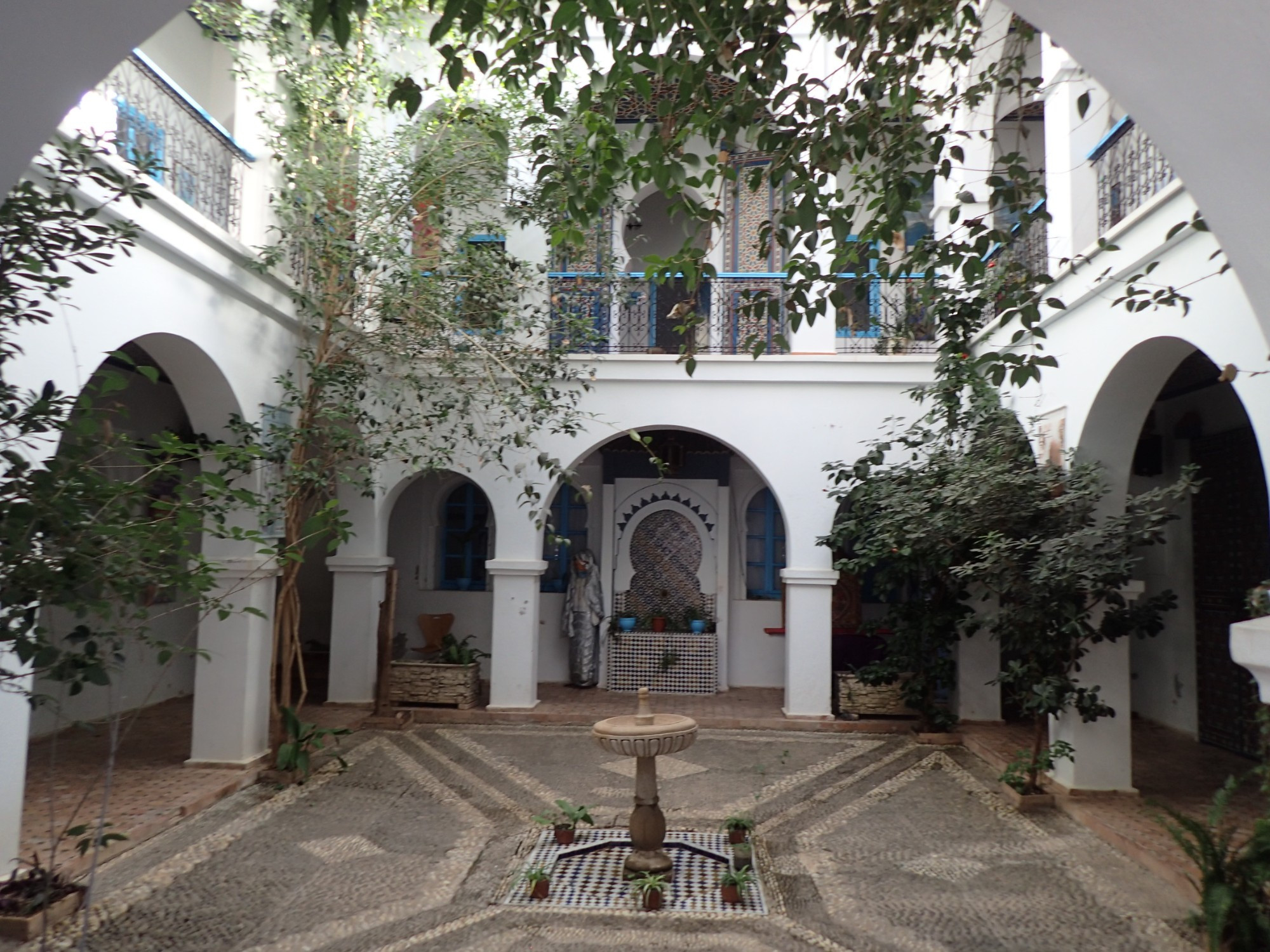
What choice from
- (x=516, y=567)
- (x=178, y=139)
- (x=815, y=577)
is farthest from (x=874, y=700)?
(x=178, y=139)

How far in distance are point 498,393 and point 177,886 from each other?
402 cm

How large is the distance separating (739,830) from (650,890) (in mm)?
1073

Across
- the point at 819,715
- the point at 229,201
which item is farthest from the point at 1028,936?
the point at 229,201

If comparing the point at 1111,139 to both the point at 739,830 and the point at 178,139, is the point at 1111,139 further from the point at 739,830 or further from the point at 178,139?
the point at 178,139

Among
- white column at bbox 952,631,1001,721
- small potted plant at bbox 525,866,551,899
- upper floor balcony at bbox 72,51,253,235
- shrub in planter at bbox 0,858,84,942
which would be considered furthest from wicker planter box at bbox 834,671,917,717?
upper floor balcony at bbox 72,51,253,235

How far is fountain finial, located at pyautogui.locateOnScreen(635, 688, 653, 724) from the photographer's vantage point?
5457 millimetres

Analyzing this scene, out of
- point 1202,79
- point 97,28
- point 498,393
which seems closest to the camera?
point 1202,79

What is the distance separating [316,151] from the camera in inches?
292

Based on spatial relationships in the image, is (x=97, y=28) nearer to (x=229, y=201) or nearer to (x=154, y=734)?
(x=229, y=201)

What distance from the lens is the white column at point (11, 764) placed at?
4.57 metres

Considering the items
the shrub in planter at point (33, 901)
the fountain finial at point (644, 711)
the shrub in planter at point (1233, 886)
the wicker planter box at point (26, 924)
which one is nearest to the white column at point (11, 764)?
the shrub in planter at point (33, 901)

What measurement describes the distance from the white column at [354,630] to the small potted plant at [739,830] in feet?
17.3

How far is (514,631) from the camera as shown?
9.80 meters

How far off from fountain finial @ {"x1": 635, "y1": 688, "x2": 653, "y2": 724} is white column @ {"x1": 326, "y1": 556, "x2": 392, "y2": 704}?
5.17m
